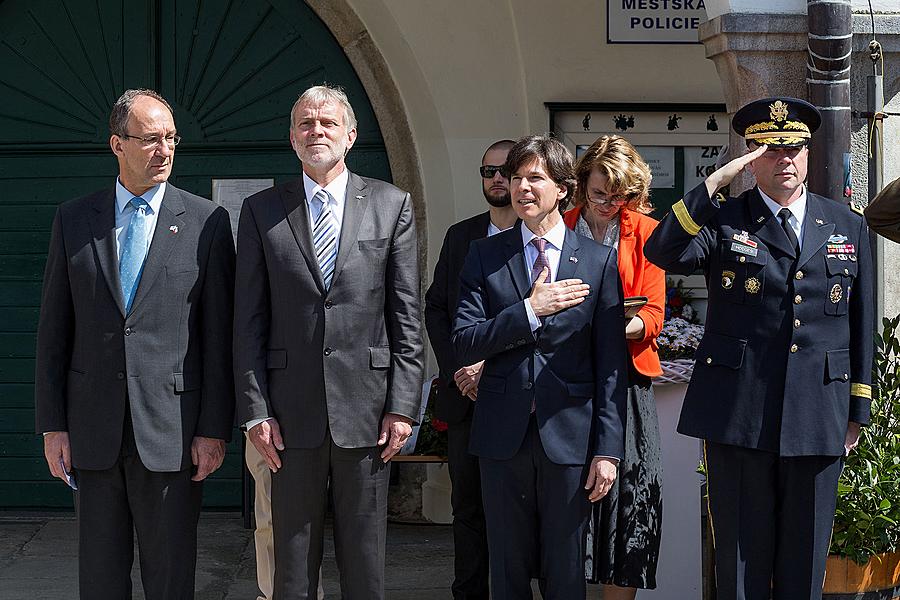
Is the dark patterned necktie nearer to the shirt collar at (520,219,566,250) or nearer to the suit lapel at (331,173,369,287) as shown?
the shirt collar at (520,219,566,250)

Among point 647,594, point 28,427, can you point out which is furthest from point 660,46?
point 28,427

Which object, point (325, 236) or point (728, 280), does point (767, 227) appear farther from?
point (325, 236)

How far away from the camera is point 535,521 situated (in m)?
4.00

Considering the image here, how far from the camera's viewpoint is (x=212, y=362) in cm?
411

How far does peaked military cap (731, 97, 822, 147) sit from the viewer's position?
12.9 feet

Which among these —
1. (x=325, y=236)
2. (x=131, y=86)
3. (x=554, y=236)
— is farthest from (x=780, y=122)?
(x=131, y=86)

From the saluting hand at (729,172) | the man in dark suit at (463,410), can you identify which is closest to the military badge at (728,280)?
the saluting hand at (729,172)

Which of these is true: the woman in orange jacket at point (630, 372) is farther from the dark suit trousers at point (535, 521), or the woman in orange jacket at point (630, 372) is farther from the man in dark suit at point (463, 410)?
the man in dark suit at point (463, 410)

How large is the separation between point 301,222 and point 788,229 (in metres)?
1.62

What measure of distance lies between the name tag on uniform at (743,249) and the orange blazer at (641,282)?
1.52ft

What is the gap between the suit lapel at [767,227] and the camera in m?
3.97

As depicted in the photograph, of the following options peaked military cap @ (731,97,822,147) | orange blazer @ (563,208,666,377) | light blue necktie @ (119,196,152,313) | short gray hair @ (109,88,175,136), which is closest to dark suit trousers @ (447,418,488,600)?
orange blazer @ (563,208,666,377)

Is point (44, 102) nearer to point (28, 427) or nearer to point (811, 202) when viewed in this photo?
point (28, 427)

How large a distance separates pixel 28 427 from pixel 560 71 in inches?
150
